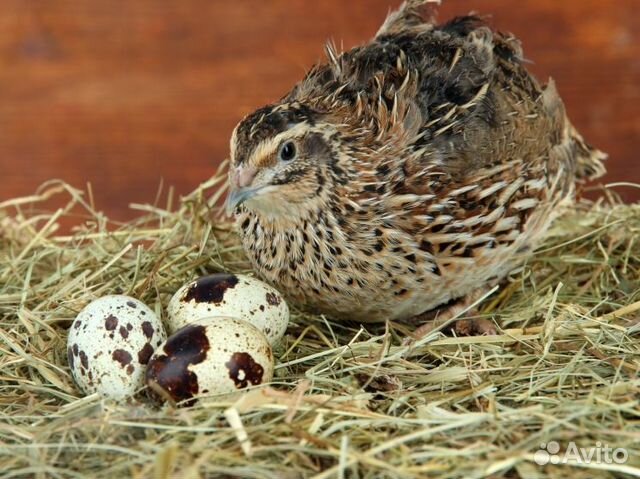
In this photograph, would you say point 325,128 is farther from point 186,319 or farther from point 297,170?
point 186,319

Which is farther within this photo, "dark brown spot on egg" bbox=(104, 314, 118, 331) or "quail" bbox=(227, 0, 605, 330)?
"quail" bbox=(227, 0, 605, 330)

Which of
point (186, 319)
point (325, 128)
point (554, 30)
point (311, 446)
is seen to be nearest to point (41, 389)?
point (186, 319)

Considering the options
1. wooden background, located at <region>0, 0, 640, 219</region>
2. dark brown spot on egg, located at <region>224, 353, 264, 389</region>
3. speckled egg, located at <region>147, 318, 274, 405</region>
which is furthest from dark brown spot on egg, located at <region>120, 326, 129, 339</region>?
wooden background, located at <region>0, 0, 640, 219</region>

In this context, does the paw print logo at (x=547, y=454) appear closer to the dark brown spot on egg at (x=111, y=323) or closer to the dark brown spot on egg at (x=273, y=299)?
the dark brown spot on egg at (x=273, y=299)

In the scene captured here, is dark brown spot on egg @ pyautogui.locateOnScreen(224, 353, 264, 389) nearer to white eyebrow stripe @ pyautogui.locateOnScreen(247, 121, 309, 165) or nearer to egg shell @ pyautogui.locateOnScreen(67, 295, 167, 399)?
egg shell @ pyautogui.locateOnScreen(67, 295, 167, 399)

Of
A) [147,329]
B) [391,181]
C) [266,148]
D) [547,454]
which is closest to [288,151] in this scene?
[266,148]

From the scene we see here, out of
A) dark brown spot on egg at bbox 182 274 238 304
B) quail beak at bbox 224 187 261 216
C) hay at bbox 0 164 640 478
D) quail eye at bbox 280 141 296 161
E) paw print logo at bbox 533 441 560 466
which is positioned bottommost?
paw print logo at bbox 533 441 560 466

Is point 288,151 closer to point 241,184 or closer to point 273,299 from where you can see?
point 241,184
